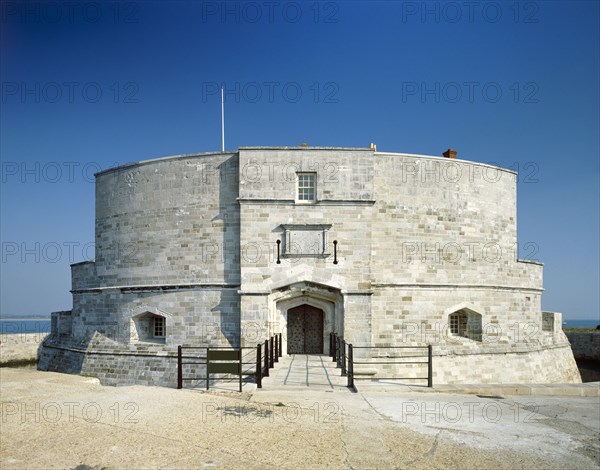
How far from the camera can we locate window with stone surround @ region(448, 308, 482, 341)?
18609mm

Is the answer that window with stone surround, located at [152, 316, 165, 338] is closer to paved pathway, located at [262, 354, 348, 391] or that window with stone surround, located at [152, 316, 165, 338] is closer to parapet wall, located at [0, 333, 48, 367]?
paved pathway, located at [262, 354, 348, 391]

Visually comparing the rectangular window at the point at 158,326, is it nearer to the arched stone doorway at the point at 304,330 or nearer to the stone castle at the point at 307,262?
the stone castle at the point at 307,262

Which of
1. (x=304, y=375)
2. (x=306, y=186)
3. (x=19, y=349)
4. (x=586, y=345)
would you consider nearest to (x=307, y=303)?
(x=306, y=186)

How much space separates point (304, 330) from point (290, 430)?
11431mm

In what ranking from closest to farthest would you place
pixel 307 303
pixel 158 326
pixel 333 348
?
pixel 333 348 → pixel 307 303 → pixel 158 326

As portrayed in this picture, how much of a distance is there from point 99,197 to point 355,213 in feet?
36.6

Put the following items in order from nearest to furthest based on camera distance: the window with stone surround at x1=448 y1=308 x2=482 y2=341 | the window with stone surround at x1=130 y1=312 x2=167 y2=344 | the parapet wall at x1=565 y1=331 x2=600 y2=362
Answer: the window with stone surround at x1=130 y1=312 x2=167 y2=344 → the window with stone surround at x1=448 y1=308 x2=482 y2=341 → the parapet wall at x1=565 y1=331 x2=600 y2=362

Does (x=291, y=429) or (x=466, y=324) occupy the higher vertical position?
(x=291, y=429)

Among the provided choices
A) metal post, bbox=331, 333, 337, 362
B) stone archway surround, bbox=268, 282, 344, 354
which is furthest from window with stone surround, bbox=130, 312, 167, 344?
metal post, bbox=331, 333, 337, 362

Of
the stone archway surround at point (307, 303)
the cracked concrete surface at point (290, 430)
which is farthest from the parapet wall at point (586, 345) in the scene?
the cracked concrete surface at point (290, 430)

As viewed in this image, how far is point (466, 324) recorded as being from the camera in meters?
18.9

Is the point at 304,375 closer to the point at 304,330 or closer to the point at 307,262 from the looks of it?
the point at 307,262

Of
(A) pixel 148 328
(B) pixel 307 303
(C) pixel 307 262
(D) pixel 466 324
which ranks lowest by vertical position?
(A) pixel 148 328

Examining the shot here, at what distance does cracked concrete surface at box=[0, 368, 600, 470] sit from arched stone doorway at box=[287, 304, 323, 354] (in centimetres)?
827
